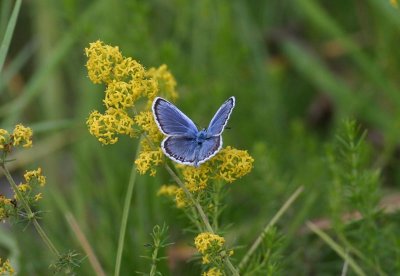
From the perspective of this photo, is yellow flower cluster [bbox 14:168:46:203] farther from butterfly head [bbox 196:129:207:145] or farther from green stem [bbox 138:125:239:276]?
butterfly head [bbox 196:129:207:145]

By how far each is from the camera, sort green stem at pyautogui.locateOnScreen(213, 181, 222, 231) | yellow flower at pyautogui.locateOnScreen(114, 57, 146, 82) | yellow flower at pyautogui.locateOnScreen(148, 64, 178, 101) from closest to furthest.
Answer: yellow flower at pyautogui.locateOnScreen(114, 57, 146, 82) → green stem at pyautogui.locateOnScreen(213, 181, 222, 231) → yellow flower at pyautogui.locateOnScreen(148, 64, 178, 101)

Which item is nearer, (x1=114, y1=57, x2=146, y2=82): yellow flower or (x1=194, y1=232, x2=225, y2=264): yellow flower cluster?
(x1=194, y1=232, x2=225, y2=264): yellow flower cluster

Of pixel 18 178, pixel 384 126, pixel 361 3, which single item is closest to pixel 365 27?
pixel 361 3

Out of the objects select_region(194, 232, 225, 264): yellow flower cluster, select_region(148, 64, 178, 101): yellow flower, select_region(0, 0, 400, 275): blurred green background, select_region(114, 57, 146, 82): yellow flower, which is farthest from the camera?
select_region(0, 0, 400, 275): blurred green background

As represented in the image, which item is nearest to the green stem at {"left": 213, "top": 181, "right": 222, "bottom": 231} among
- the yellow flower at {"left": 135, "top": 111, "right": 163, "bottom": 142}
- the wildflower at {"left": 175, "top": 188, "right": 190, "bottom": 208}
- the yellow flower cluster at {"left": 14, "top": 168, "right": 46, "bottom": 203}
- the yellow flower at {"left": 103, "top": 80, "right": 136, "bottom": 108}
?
the wildflower at {"left": 175, "top": 188, "right": 190, "bottom": 208}

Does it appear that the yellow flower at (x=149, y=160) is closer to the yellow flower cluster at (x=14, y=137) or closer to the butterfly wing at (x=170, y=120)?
the butterfly wing at (x=170, y=120)

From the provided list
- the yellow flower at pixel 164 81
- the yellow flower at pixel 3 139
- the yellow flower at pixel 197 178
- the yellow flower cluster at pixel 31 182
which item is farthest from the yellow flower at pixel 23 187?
the yellow flower at pixel 164 81

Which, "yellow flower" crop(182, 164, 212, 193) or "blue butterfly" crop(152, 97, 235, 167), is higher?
Result: "blue butterfly" crop(152, 97, 235, 167)

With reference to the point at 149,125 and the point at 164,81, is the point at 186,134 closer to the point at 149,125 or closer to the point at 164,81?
the point at 149,125
